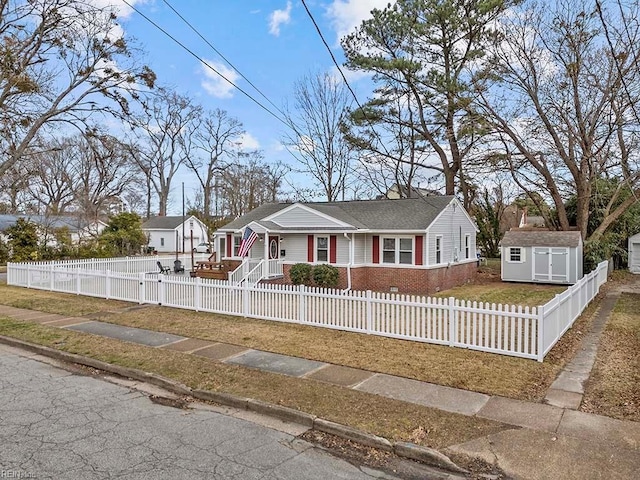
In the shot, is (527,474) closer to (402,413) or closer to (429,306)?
(402,413)

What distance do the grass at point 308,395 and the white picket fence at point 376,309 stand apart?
3096 millimetres

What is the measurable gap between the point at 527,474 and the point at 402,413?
1541 mm

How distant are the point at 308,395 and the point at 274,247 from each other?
1443 cm

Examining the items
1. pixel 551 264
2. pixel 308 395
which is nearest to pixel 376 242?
pixel 551 264

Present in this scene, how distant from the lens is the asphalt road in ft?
12.7

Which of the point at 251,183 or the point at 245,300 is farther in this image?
the point at 251,183

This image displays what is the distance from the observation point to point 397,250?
59.7 ft

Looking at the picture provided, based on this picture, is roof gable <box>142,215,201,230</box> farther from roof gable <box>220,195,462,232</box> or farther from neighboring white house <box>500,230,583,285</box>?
neighboring white house <box>500,230,583,285</box>

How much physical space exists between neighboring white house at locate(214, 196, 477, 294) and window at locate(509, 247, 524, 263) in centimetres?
249

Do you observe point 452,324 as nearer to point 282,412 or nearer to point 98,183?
point 282,412

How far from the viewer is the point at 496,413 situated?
17.0 feet

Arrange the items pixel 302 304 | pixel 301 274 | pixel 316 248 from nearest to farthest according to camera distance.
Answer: pixel 302 304
pixel 301 274
pixel 316 248

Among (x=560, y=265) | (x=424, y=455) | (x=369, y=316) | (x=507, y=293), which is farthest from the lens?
(x=560, y=265)

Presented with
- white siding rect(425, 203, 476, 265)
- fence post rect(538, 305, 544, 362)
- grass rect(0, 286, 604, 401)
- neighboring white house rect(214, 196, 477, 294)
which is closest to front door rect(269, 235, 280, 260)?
neighboring white house rect(214, 196, 477, 294)
